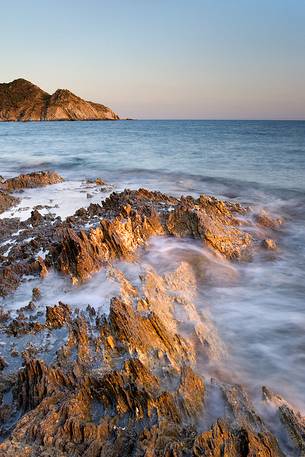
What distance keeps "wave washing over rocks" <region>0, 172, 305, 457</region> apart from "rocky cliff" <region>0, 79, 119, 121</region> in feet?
503

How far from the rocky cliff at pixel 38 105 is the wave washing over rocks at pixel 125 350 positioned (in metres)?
153

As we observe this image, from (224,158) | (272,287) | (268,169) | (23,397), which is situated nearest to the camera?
(23,397)

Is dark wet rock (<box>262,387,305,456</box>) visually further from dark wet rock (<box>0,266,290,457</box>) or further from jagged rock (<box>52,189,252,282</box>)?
jagged rock (<box>52,189,252,282</box>)

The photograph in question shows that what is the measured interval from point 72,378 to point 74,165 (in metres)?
21.8

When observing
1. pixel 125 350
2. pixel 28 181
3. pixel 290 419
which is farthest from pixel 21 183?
pixel 290 419

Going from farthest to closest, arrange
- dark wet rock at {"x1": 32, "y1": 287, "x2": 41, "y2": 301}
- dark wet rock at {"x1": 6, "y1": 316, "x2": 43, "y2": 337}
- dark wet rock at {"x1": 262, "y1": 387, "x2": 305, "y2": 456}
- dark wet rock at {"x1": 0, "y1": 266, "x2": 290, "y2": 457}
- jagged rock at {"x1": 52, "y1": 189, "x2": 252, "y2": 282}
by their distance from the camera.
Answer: jagged rock at {"x1": 52, "y1": 189, "x2": 252, "y2": 282} → dark wet rock at {"x1": 32, "y1": 287, "x2": 41, "y2": 301} → dark wet rock at {"x1": 6, "y1": 316, "x2": 43, "y2": 337} → dark wet rock at {"x1": 262, "y1": 387, "x2": 305, "y2": 456} → dark wet rock at {"x1": 0, "y1": 266, "x2": 290, "y2": 457}

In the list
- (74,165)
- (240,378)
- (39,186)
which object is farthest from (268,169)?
(240,378)

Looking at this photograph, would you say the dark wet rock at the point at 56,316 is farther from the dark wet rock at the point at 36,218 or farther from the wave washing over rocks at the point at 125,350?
Result: the dark wet rock at the point at 36,218

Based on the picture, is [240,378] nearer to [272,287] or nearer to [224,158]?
[272,287]

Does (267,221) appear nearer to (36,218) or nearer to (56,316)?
(36,218)

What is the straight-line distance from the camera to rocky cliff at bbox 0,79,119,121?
152 metres

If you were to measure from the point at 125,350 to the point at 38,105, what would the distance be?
166 meters

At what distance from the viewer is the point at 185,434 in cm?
363

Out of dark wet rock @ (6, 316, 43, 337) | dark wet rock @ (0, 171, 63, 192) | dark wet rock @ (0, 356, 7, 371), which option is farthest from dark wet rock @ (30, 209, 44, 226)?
dark wet rock @ (0, 356, 7, 371)
